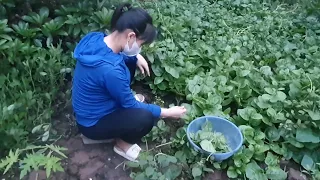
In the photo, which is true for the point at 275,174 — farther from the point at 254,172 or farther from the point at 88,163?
the point at 88,163

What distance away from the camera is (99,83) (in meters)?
2.29

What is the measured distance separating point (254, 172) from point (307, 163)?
0.39 meters

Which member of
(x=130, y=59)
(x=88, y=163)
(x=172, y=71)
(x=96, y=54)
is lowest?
(x=88, y=163)

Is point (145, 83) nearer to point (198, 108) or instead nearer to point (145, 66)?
point (145, 66)

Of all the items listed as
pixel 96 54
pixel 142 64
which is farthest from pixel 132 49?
pixel 142 64

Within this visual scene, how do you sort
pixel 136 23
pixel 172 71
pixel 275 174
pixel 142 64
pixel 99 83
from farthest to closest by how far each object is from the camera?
pixel 172 71
pixel 142 64
pixel 275 174
pixel 99 83
pixel 136 23

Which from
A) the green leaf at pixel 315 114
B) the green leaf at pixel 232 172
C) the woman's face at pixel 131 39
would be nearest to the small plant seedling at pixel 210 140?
the green leaf at pixel 232 172

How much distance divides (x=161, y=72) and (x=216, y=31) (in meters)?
0.89

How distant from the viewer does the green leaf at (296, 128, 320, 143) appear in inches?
99.9

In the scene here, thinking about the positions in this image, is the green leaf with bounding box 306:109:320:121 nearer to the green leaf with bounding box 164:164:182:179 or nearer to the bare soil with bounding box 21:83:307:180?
the bare soil with bounding box 21:83:307:180

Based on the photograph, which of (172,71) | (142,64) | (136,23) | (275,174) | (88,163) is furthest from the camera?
(172,71)

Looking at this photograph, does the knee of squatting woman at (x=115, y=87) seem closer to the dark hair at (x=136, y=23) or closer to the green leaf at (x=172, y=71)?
the dark hair at (x=136, y=23)

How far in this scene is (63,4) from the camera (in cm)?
306

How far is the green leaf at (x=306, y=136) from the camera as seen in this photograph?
254 cm
